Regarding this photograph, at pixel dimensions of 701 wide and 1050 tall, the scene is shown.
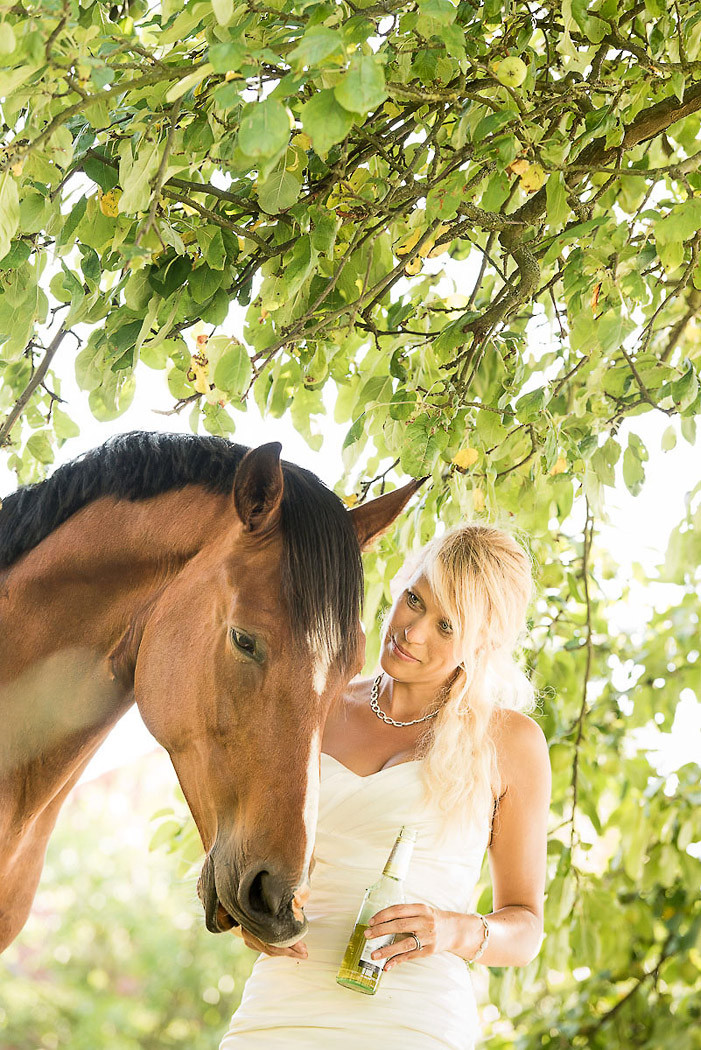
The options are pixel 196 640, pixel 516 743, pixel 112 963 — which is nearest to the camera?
pixel 196 640

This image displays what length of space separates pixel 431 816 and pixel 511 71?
1.24 metres

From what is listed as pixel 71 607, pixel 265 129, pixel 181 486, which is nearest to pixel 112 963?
pixel 71 607

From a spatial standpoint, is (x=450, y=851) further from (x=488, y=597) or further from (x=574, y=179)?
(x=574, y=179)

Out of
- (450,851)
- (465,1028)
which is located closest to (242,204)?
(450,851)

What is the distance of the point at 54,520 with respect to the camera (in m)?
1.40

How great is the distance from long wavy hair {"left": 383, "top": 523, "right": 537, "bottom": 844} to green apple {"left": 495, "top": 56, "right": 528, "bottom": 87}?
0.80 meters

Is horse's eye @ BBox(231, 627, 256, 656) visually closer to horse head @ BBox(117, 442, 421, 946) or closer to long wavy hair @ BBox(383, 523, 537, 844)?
horse head @ BBox(117, 442, 421, 946)

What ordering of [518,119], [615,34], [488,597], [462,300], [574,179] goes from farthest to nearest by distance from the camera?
[462,300]
[488,597]
[574,179]
[615,34]
[518,119]

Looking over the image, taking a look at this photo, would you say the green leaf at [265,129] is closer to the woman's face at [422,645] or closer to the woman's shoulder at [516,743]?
the woman's face at [422,645]

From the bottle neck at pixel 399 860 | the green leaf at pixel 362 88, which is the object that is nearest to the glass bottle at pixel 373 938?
the bottle neck at pixel 399 860

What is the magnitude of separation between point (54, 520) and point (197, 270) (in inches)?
16.9

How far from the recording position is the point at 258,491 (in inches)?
51.1

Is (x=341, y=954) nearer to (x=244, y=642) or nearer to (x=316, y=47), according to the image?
(x=244, y=642)

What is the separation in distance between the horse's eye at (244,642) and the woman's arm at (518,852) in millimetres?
649
